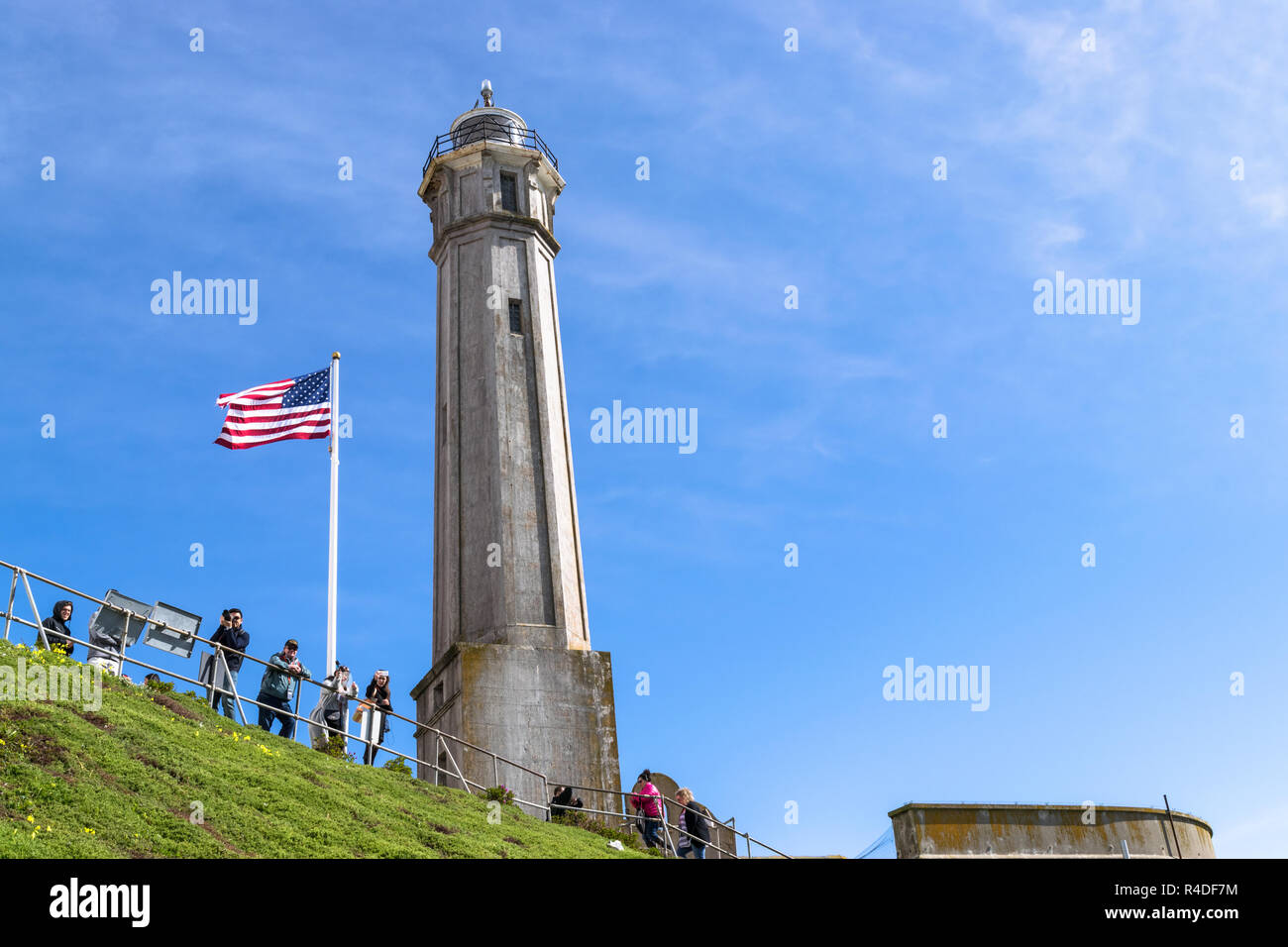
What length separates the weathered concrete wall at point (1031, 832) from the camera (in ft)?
76.3

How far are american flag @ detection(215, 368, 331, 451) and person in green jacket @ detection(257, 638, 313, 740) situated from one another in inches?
310

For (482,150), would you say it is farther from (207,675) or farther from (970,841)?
(970,841)

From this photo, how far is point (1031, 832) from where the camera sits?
78.9 feet

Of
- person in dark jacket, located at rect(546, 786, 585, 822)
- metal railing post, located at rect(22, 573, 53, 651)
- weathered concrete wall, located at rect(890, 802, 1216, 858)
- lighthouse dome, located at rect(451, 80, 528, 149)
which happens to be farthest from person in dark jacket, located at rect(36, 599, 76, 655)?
lighthouse dome, located at rect(451, 80, 528, 149)

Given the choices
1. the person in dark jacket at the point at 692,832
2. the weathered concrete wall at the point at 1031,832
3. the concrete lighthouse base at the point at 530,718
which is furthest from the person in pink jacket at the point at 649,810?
the weathered concrete wall at the point at 1031,832

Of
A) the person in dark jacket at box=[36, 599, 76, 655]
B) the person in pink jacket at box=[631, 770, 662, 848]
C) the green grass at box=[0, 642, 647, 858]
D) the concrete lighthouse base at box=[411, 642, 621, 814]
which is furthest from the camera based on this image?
the concrete lighthouse base at box=[411, 642, 621, 814]

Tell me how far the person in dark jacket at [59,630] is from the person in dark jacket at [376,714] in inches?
200

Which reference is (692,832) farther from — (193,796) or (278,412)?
(278,412)

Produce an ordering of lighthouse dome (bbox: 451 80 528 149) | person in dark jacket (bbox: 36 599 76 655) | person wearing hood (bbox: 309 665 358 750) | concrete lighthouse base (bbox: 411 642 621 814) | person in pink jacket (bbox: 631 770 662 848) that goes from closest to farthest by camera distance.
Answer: person in dark jacket (bbox: 36 599 76 655), person wearing hood (bbox: 309 665 358 750), person in pink jacket (bbox: 631 770 662 848), concrete lighthouse base (bbox: 411 642 621 814), lighthouse dome (bbox: 451 80 528 149)

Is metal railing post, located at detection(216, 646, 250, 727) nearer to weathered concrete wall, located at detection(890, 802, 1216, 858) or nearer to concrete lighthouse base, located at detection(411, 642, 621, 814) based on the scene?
concrete lighthouse base, located at detection(411, 642, 621, 814)

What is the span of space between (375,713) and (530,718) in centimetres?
529

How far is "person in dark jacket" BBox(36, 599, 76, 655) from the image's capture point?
17734mm

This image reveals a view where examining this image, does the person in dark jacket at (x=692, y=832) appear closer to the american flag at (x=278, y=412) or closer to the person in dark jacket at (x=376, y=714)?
the person in dark jacket at (x=376, y=714)
